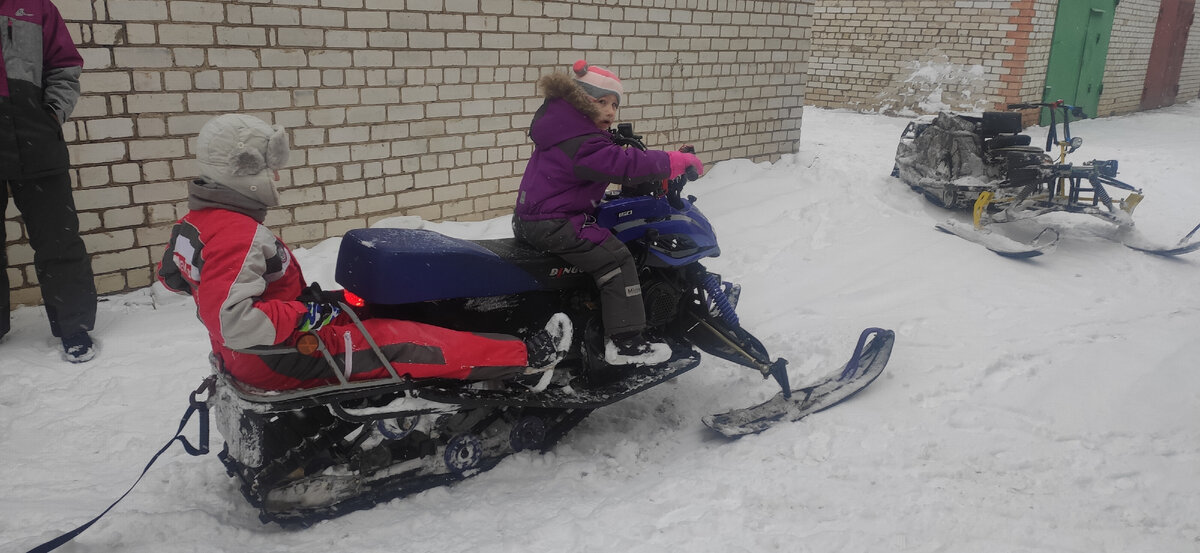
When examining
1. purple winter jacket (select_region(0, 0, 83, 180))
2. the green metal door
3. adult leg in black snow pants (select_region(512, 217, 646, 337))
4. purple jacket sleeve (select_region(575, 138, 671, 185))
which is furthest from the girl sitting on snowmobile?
the green metal door

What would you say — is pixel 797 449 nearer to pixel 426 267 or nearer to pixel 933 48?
pixel 426 267

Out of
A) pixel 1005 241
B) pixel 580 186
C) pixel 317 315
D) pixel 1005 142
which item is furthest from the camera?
pixel 1005 142

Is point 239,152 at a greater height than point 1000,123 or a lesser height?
greater

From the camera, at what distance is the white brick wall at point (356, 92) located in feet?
14.7

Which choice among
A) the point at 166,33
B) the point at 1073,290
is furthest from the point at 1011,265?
the point at 166,33

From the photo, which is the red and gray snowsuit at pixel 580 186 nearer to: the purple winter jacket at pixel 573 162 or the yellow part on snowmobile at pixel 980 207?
the purple winter jacket at pixel 573 162

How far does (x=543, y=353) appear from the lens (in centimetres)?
308

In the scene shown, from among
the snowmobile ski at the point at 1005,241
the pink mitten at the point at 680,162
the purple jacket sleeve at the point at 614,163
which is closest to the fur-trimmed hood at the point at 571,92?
the purple jacket sleeve at the point at 614,163

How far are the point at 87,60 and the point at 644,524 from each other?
3926mm

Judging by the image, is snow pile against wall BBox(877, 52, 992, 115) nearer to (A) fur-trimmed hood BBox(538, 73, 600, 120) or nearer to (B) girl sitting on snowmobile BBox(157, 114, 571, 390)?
(A) fur-trimmed hood BBox(538, 73, 600, 120)

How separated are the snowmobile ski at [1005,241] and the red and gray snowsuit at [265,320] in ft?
15.5

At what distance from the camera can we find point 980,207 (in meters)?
6.98

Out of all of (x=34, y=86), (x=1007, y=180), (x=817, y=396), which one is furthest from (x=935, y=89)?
(x=34, y=86)

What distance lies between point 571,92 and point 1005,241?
183 inches
